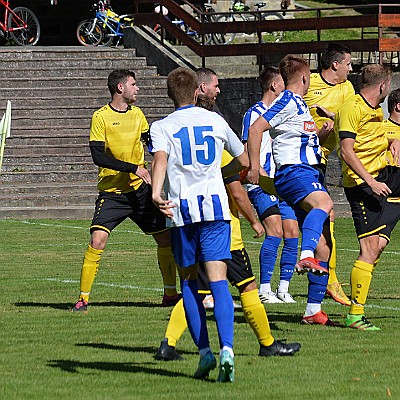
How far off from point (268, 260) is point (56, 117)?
1591 centimetres

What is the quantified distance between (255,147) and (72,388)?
9.89 ft

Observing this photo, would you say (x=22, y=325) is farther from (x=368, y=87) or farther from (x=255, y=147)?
(x=368, y=87)

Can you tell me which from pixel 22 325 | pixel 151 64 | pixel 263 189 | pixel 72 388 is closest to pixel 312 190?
pixel 263 189

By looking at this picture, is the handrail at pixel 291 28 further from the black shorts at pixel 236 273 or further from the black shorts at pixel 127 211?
the black shorts at pixel 236 273

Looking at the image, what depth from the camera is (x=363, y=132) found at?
986cm

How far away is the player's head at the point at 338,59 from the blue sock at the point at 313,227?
2.12m

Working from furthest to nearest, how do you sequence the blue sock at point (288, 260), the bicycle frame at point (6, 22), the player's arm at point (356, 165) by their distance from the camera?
the bicycle frame at point (6, 22)
the blue sock at point (288, 260)
the player's arm at point (356, 165)

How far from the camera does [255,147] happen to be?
9.66 meters

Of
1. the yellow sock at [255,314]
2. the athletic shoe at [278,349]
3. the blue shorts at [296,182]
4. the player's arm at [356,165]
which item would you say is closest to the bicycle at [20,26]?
the blue shorts at [296,182]

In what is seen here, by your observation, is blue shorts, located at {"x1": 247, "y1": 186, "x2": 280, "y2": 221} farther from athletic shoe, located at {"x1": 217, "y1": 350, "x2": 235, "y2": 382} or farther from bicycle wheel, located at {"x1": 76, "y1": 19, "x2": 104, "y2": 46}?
bicycle wheel, located at {"x1": 76, "y1": 19, "x2": 104, "y2": 46}

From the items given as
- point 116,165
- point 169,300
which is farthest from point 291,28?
point 116,165

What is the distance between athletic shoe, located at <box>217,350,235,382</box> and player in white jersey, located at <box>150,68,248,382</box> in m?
0.14

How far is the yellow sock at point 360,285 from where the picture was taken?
964 cm

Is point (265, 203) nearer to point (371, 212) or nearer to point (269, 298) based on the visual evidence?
point (269, 298)
